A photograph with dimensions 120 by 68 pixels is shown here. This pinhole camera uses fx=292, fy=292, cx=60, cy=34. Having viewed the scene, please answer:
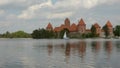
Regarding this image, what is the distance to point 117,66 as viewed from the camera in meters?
25.1

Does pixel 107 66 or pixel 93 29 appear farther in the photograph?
pixel 93 29

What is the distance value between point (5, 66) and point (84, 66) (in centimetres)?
701

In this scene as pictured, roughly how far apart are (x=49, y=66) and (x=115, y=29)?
178090 millimetres

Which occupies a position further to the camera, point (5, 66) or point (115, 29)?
point (115, 29)

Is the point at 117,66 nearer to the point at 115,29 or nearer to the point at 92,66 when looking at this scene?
the point at 92,66

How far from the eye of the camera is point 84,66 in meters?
25.7

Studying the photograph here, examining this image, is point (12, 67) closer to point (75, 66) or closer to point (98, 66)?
point (75, 66)

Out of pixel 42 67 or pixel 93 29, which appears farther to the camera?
pixel 93 29

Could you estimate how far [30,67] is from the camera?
2511 cm

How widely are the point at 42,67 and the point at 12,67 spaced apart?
8.60 feet

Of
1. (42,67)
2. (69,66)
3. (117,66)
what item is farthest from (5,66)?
(117,66)

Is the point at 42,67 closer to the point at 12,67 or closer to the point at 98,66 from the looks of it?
the point at 12,67

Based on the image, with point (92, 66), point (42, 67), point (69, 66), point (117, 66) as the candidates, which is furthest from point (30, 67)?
point (117, 66)

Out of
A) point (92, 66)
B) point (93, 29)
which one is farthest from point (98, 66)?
point (93, 29)
